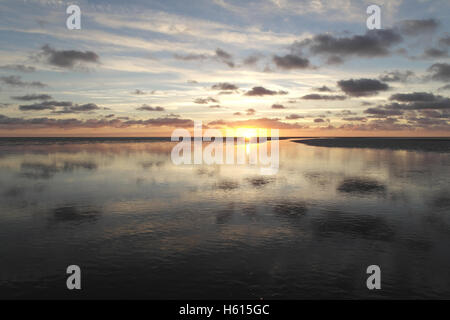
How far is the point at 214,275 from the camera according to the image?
14.4m

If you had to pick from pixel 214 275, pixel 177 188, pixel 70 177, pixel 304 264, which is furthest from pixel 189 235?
pixel 70 177

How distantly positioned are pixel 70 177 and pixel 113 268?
3176 cm

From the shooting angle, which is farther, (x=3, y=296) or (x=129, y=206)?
(x=129, y=206)

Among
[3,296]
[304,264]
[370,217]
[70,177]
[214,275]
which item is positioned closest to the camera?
[3,296]

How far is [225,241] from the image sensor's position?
18562mm

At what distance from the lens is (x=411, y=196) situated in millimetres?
30656

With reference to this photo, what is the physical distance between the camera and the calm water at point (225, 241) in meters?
13.6

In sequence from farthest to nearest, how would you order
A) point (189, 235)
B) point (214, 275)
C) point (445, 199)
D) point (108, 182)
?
point (108, 182) < point (445, 199) < point (189, 235) < point (214, 275)

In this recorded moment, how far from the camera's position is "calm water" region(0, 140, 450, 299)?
1355 centimetres

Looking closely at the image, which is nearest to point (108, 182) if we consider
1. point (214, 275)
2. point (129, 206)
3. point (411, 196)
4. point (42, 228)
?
point (129, 206)

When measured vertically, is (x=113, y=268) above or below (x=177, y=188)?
below

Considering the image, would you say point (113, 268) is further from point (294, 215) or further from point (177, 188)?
point (177, 188)

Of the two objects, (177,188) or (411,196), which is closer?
(411,196)

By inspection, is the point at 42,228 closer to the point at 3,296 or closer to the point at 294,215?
the point at 3,296
